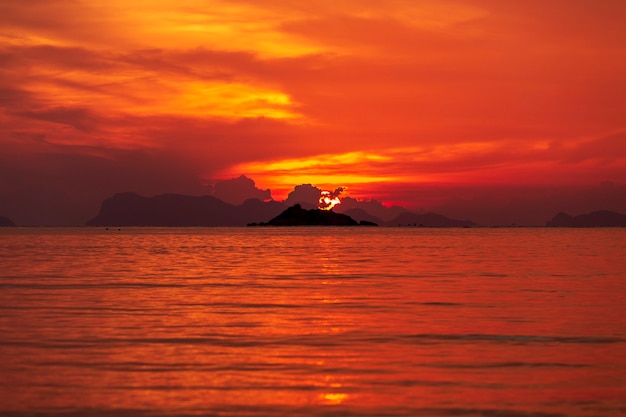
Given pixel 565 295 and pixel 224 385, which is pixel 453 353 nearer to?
pixel 224 385

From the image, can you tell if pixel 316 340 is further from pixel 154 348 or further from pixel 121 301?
pixel 121 301

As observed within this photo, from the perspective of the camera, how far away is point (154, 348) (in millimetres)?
28062

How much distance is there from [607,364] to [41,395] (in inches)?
634

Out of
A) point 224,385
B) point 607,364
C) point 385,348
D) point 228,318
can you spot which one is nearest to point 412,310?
point 228,318

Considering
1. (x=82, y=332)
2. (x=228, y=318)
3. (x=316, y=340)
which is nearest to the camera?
(x=316, y=340)

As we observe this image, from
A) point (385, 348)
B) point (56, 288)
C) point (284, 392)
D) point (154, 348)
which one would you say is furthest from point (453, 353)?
point (56, 288)

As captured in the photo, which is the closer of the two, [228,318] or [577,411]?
[577,411]

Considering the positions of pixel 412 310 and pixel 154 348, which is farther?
pixel 412 310

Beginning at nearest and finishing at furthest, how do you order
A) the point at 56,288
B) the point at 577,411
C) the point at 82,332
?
the point at 577,411
the point at 82,332
the point at 56,288

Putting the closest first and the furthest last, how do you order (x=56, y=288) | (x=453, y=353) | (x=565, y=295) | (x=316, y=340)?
(x=453, y=353) → (x=316, y=340) → (x=565, y=295) → (x=56, y=288)

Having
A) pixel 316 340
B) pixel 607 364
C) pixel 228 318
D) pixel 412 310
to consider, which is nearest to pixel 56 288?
pixel 228 318

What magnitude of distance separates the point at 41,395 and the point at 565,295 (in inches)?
1334

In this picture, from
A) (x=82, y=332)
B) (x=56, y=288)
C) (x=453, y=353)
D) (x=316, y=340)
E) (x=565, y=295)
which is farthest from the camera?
(x=56, y=288)

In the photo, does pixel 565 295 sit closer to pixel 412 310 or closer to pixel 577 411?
pixel 412 310
